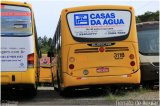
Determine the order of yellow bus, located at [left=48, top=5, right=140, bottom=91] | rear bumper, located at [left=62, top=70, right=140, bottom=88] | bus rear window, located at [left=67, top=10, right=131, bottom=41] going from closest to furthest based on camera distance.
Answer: rear bumper, located at [left=62, top=70, right=140, bottom=88], yellow bus, located at [left=48, top=5, right=140, bottom=91], bus rear window, located at [left=67, top=10, right=131, bottom=41]

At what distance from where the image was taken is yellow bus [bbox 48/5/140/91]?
15.4 m

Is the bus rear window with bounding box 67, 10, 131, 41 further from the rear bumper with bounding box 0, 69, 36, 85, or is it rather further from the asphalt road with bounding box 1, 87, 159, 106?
the rear bumper with bounding box 0, 69, 36, 85

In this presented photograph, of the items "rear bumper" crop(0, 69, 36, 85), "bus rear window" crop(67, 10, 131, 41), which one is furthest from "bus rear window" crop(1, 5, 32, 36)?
"bus rear window" crop(67, 10, 131, 41)

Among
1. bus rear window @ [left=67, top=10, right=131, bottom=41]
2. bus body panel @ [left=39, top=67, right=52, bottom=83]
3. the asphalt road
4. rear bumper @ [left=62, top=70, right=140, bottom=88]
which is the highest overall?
bus rear window @ [left=67, top=10, right=131, bottom=41]

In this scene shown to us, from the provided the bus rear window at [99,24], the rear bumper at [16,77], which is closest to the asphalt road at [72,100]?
the rear bumper at [16,77]

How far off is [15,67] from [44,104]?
1.56 metres

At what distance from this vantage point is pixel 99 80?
1545 cm

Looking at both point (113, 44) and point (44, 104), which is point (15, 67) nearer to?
point (44, 104)

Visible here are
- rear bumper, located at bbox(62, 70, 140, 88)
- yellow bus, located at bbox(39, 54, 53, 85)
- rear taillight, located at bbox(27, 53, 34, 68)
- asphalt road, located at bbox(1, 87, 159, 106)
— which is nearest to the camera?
asphalt road, located at bbox(1, 87, 159, 106)

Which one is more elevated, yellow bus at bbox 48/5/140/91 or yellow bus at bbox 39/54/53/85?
yellow bus at bbox 48/5/140/91

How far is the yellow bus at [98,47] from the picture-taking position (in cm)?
1543

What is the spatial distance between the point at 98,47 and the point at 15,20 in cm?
293

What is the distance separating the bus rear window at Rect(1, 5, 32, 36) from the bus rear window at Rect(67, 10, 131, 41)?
1.81m

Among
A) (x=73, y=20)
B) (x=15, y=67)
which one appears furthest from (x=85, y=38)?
(x=15, y=67)
